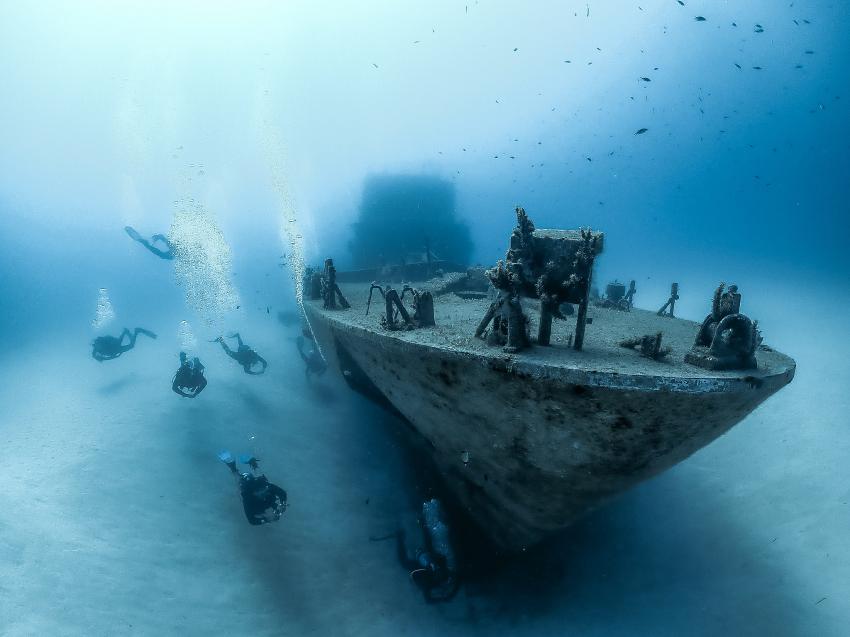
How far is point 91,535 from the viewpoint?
26.5 ft

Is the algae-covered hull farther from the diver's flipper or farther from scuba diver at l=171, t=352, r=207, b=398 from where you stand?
the diver's flipper

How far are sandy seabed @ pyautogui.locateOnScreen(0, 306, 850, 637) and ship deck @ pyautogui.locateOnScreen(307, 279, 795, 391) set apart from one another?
12.0 feet

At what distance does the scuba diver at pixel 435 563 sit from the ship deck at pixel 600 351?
343 centimetres

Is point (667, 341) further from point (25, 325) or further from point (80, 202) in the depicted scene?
point (80, 202)

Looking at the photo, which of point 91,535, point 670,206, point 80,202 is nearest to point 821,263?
point 670,206

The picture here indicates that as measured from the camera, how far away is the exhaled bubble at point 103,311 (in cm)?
5068

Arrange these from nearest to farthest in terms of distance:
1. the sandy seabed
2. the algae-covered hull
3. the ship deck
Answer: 1. the ship deck
2. the algae-covered hull
3. the sandy seabed

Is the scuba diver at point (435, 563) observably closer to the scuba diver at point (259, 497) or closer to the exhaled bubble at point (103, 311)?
the scuba diver at point (259, 497)

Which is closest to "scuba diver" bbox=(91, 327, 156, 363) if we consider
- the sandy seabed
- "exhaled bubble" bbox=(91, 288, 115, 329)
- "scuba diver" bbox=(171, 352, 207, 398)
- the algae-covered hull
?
the sandy seabed

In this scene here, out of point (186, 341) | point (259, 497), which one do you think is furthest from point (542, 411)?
point (186, 341)

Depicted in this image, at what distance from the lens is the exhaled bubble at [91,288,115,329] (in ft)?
166

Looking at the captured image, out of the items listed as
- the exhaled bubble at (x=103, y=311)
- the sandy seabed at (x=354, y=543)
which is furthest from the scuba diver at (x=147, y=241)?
the exhaled bubble at (x=103, y=311)

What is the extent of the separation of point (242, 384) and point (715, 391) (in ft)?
47.8

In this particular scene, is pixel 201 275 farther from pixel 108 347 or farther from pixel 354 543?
pixel 354 543
